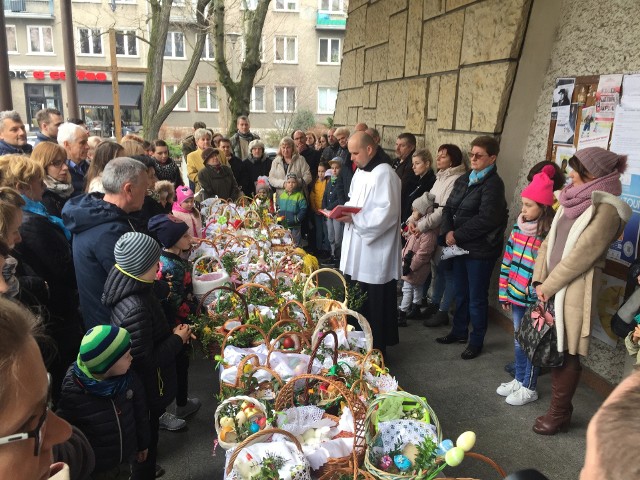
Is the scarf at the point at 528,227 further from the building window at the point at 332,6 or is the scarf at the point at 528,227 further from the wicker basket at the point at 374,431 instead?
the building window at the point at 332,6

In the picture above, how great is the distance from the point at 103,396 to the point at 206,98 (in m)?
24.8

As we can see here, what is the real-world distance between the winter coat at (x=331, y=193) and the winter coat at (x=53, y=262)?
145 inches

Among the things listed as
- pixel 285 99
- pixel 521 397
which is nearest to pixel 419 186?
pixel 521 397

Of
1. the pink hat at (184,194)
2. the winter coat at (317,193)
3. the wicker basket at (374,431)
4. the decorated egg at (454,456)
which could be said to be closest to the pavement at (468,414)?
the wicker basket at (374,431)

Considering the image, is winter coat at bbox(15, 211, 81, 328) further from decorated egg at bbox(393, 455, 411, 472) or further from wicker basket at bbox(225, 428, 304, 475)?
decorated egg at bbox(393, 455, 411, 472)

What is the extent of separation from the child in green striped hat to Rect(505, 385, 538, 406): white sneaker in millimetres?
2587

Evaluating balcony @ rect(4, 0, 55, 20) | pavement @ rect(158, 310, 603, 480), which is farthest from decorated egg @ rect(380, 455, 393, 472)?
balcony @ rect(4, 0, 55, 20)

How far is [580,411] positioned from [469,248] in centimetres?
141

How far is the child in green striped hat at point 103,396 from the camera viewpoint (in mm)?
1691

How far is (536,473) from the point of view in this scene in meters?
0.66

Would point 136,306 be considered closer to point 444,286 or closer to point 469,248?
point 469,248

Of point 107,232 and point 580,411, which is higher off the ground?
point 107,232

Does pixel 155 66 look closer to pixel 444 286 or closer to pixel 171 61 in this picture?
pixel 444 286

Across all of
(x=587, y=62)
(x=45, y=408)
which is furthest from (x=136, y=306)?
(x=587, y=62)
